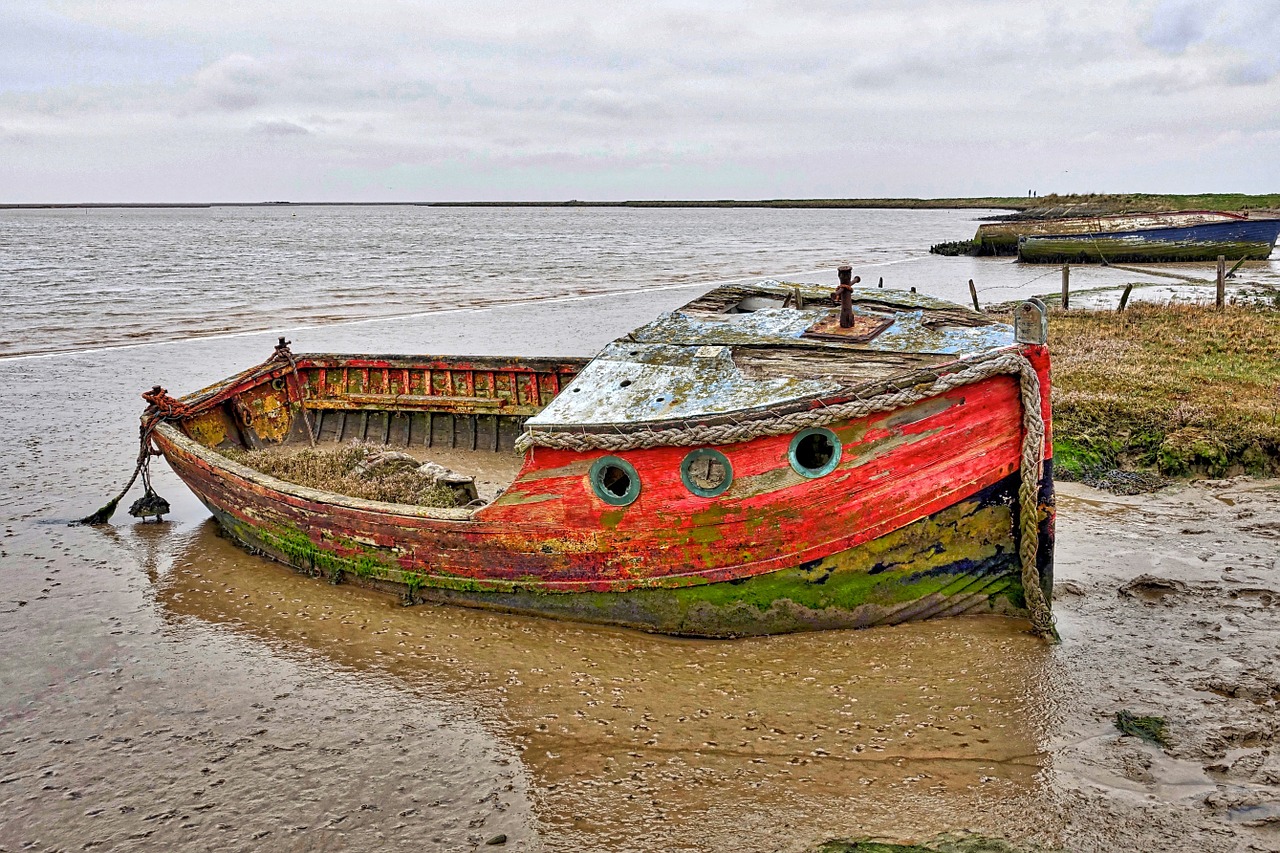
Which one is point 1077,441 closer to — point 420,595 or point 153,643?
point 420,595

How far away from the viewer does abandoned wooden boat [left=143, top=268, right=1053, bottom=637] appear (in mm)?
5465

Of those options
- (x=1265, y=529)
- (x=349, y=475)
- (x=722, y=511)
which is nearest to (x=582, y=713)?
(x=722, y=511)

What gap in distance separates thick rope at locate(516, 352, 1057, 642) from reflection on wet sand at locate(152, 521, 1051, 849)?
49 cm

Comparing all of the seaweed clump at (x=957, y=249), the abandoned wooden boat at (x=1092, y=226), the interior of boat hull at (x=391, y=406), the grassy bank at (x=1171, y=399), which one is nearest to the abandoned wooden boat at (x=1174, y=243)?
the abandoned wooden boat at (x=1092, y=226)

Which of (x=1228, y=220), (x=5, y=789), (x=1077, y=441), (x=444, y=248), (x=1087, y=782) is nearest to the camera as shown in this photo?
(x=1087, y=782)

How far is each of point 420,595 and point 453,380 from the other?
3.83 meters

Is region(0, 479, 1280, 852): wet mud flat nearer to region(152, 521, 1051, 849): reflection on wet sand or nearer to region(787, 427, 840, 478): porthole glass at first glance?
region(152, 521, 1051, 849): reflection on wet sand

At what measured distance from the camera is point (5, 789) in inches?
197

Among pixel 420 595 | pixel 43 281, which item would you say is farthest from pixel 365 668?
pixel 43 281

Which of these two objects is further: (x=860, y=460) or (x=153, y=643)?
(x=153, y=643)

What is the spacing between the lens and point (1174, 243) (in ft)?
103

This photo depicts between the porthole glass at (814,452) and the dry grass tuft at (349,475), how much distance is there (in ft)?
10.4

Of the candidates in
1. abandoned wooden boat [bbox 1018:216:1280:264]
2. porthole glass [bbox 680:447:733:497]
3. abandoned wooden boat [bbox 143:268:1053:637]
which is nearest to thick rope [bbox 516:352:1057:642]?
abandoned wooden boat [bbox 143:268:1053:637]

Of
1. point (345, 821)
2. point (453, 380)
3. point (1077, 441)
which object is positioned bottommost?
point (345, 821)
